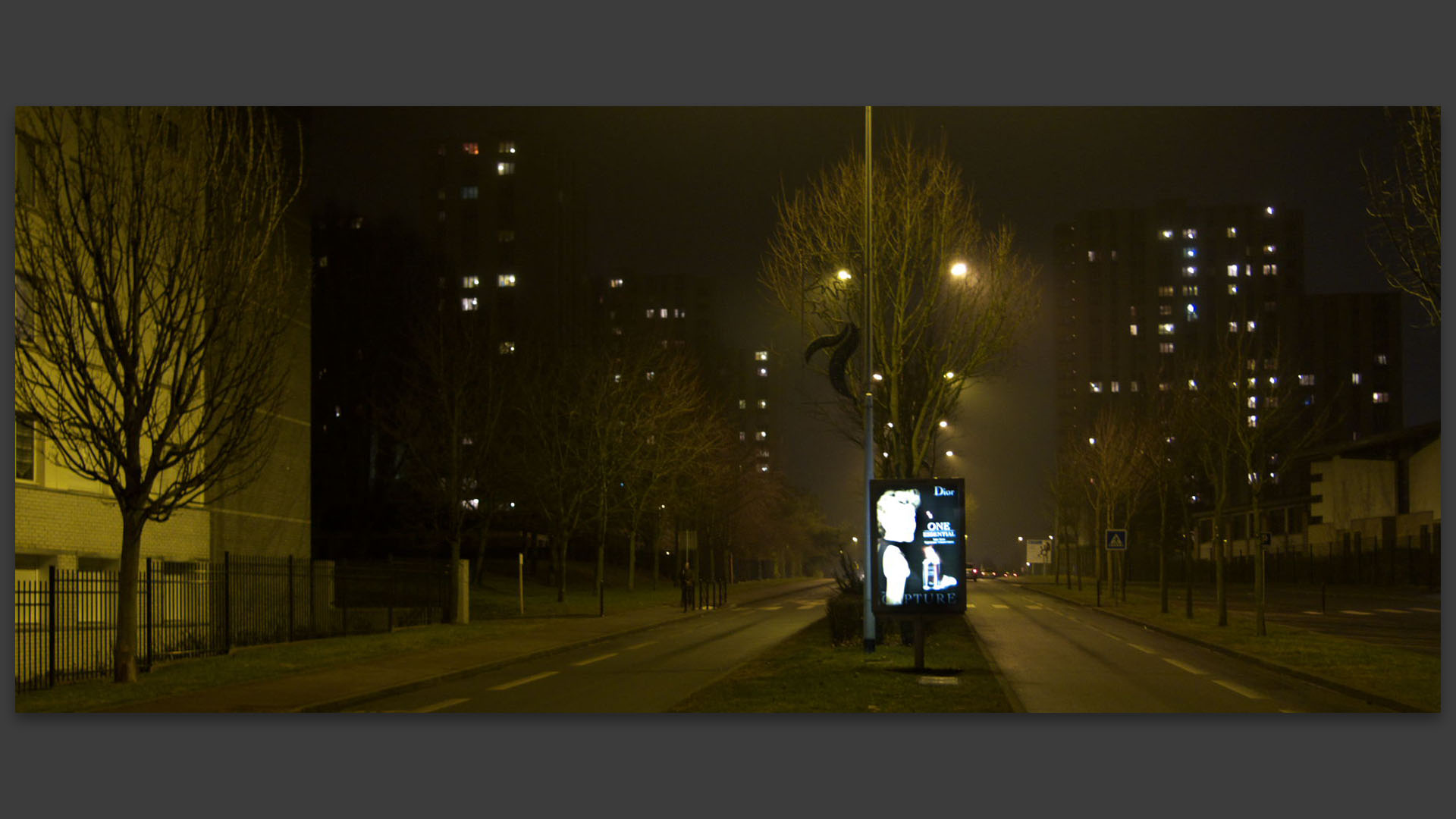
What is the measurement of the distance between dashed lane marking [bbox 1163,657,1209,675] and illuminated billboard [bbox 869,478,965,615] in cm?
501

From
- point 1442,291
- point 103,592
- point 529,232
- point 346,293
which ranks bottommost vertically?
point 103,592

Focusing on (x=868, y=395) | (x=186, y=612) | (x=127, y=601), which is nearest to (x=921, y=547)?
(x=868, y=395)

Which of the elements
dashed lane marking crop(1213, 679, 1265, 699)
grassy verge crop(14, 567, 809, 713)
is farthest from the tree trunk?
dashed lane marking crop(1213, 679, 1265, 699)

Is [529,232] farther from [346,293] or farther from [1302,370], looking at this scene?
[1302,370]

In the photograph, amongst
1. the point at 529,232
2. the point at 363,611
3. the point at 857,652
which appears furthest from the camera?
the point at 529,232

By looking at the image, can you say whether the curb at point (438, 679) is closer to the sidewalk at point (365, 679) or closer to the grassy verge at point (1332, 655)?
the sidewalk at point (365, 679)

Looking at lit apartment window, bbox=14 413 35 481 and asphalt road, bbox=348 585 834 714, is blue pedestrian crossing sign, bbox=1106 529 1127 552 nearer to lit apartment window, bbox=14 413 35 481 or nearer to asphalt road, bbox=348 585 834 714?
asphalt road, bbox=348 585 834 714

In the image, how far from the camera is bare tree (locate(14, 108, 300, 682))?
16.6 m

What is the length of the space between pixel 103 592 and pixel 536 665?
7.07 m

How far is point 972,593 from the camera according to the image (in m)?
61.3

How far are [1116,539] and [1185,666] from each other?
1635cm

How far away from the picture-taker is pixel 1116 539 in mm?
36844

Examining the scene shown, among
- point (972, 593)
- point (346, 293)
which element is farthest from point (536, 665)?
point (346, 293)

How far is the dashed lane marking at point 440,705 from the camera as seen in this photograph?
15.0 m
